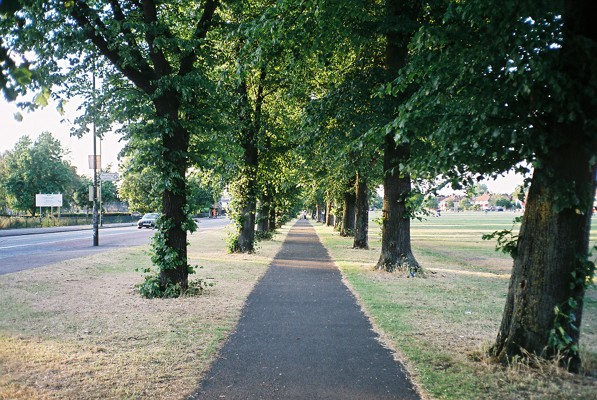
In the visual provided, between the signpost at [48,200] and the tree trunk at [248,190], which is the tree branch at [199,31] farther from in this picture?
the signpost at [48,200]

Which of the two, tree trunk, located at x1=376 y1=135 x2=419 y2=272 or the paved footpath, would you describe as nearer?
the paved footpath

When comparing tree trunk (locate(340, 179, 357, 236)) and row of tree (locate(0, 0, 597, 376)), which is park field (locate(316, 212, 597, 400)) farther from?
tree trunk (locate(340, 179, 357, 236))

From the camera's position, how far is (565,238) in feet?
17.1

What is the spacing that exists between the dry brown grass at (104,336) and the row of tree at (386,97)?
1.72 metres

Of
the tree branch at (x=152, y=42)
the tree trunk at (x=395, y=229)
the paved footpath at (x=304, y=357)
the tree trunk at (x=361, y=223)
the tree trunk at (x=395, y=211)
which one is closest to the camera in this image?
the paved footpath at (x=304, y=357)

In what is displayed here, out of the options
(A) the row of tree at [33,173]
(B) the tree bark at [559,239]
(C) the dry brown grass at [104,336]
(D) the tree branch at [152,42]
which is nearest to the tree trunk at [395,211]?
(C) the dry brown grass at [104,336]

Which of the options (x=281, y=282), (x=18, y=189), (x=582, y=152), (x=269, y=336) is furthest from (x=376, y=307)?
(x=18, y=189)

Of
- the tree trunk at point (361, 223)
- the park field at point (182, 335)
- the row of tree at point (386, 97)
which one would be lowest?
the park field at point (182, 335)

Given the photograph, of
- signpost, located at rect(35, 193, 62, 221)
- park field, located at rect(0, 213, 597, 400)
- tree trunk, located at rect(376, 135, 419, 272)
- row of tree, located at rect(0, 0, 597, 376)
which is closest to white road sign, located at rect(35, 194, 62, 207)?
signpost, located at rect(35, 193, 62, 221)

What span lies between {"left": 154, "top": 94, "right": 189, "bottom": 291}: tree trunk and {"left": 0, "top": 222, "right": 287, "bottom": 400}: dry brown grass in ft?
2.68

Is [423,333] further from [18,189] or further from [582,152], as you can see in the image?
[18,189]

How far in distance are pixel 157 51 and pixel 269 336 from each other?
6823 mm

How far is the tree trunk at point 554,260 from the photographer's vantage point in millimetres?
5113

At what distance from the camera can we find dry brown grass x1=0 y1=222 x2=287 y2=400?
4766 millimetres
